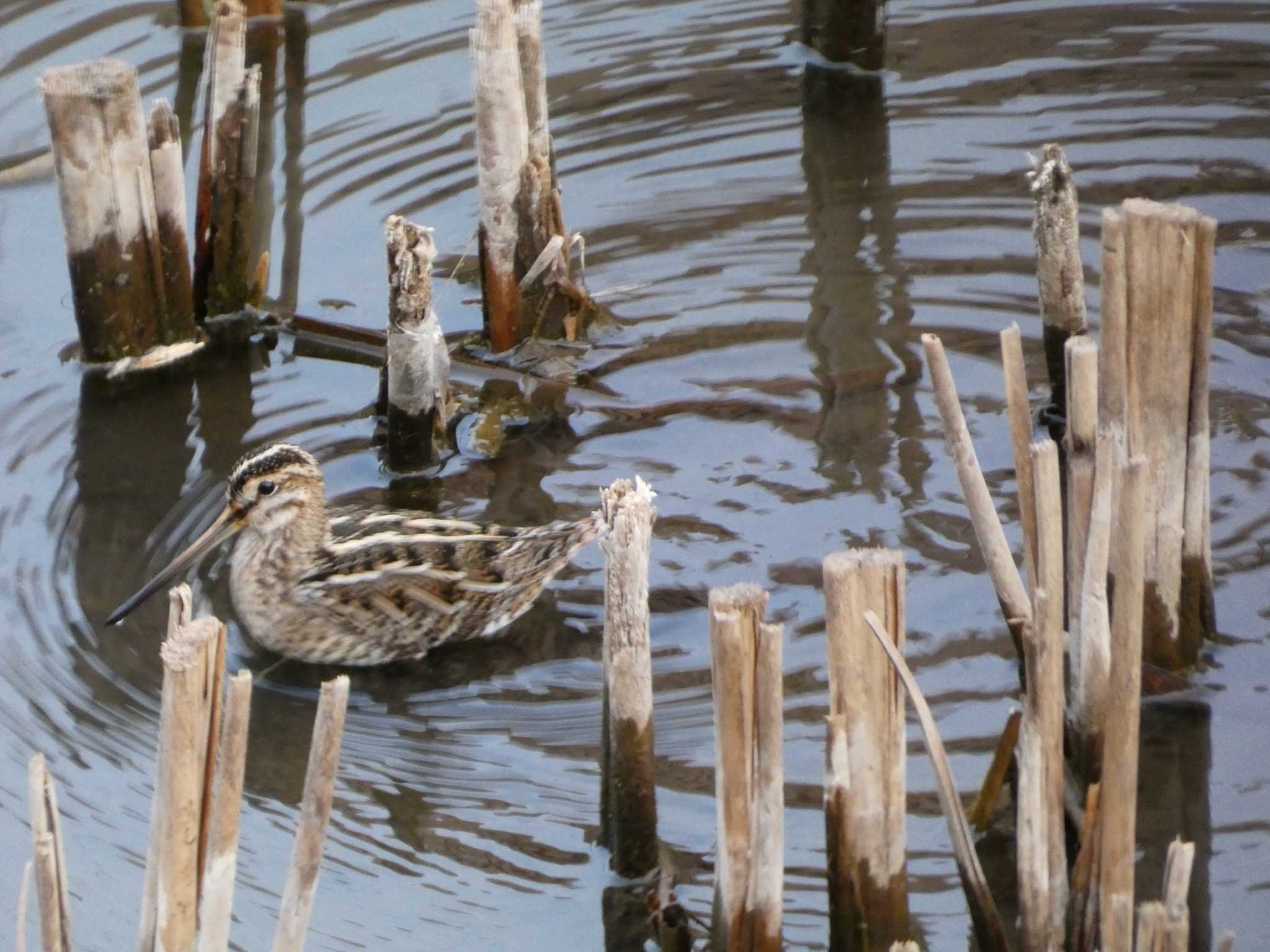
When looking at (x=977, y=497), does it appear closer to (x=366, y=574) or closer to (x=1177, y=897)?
(x=1177, y=897)

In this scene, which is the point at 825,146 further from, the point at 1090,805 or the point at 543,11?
the point at 1090,805

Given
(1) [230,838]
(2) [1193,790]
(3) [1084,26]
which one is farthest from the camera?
(3) [1084,26]

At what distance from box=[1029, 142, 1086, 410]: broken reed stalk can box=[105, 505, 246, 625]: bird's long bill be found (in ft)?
9.18

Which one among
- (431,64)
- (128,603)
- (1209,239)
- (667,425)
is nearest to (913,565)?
(667,425)

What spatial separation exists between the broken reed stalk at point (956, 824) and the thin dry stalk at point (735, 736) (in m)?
0.24

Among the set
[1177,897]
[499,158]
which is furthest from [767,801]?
[499,158]

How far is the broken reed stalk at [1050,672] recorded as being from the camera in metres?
3.57

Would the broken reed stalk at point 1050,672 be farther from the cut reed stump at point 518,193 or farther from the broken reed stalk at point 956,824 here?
the cut reed stump at point 518,193

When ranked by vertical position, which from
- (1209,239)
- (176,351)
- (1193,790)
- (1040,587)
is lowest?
(1193,790)

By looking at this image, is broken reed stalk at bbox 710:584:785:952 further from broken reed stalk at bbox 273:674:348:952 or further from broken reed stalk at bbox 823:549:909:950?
broken reed stalk at bbox 273:674:348:952

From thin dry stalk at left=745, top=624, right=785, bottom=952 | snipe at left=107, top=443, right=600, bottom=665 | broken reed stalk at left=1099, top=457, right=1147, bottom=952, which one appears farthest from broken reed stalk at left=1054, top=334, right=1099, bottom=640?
snipe at left=107, top=443, right=600, bottom=665

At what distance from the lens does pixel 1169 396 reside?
4574mm

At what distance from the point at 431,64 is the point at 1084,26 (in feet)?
11.4

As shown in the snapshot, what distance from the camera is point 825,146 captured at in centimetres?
877
